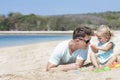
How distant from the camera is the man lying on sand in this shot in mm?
6551

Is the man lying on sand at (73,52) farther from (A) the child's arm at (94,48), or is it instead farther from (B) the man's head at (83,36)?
(A) the child's arm at (94,48)

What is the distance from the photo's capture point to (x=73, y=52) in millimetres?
6785

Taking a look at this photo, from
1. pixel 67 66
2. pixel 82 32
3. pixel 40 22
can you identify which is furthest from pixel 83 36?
pixel 40 22

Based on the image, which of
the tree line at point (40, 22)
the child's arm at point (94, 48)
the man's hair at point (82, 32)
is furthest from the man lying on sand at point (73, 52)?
the tree line at point (40, 22)

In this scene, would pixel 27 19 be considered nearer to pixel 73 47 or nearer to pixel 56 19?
pixel 56 19

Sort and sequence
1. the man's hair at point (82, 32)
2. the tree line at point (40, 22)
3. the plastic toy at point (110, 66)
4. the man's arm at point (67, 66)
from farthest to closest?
the tree line at point (40, 22), the man's arm at point (67, 66), the man's hair at point (82, 32), the plastic toy at point (110, 66)

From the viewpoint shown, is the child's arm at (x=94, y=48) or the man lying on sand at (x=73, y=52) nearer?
the man lying on sand at (x=73, y=52)

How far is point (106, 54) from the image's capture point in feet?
23.8

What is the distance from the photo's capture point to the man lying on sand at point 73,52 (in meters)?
6.55

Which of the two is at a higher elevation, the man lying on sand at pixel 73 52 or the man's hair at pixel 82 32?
the man's hair at pixel 82 32

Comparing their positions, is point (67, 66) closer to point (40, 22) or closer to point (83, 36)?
point (83, 36)

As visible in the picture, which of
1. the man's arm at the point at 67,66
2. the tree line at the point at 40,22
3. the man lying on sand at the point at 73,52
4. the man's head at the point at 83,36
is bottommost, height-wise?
the tree line at the point at 40,22

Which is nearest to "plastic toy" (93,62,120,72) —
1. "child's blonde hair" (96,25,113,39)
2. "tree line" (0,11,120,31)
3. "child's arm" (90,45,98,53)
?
"child's arm" (90,45,98,53)

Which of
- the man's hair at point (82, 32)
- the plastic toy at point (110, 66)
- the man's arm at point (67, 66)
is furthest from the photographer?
the man's arm at point (67, 66)
